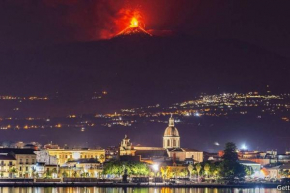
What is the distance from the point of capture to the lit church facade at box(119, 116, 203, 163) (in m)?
106

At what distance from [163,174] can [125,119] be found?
72.4m

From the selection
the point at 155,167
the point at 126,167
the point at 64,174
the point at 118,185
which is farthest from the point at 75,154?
the point at 118,185

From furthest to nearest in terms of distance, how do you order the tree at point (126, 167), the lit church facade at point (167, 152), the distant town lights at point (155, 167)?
the lit church facade at point (167, 152) < the distant town lights at point (155, 167) < the tree at point (126, 167)

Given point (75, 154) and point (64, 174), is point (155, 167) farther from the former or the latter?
point (75, 154)

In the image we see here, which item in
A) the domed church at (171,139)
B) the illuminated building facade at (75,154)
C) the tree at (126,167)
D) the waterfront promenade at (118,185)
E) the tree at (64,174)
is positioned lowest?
the waterfront promenade at (118,185)

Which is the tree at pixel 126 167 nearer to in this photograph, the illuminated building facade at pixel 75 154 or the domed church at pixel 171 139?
the illuminated building facade at pixel 75 154

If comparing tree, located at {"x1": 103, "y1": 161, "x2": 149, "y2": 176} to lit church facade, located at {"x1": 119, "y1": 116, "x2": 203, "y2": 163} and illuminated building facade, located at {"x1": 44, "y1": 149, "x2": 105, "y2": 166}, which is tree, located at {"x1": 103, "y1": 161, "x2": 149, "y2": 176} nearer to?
lit church facade, located at {"x1": 119, "y1": 116, "x2": 203, "y2": 163}

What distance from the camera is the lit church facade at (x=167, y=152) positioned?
106062mm

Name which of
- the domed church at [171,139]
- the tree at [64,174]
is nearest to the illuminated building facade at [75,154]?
the domed church at [171,139]

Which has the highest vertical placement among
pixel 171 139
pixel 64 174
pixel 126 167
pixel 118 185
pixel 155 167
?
pixel 171 139

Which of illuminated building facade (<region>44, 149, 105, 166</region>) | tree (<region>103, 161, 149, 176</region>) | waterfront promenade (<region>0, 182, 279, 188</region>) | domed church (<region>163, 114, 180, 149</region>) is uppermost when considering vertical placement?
domed church (<region>163, 114, 180, 149</region>)

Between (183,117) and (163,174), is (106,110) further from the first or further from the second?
(163,174)

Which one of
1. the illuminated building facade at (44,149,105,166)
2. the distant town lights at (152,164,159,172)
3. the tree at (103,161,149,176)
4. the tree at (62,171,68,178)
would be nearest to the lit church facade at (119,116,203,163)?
the illuminated building facade at (44,149,105,166)

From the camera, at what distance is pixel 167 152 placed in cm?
10931
